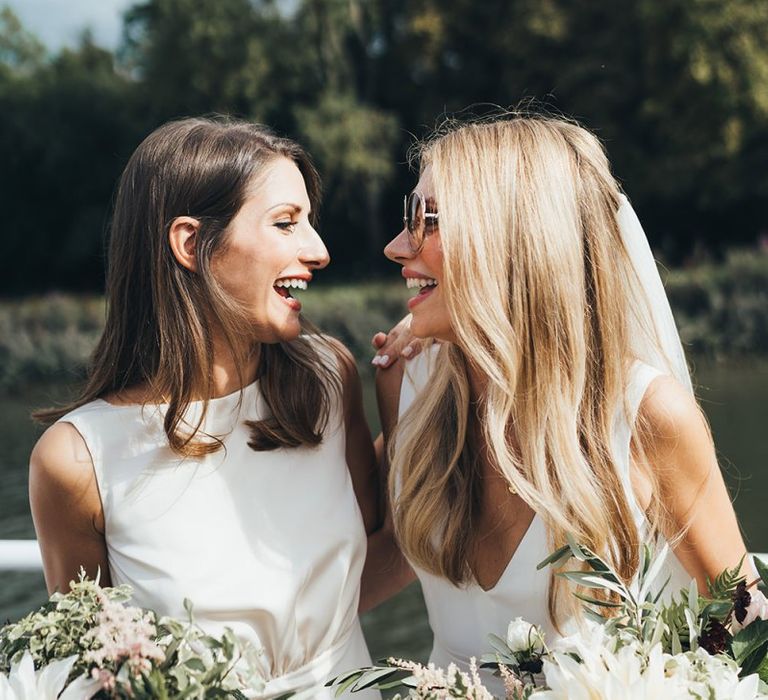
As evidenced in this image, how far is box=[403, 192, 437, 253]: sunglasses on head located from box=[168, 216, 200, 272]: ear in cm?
45

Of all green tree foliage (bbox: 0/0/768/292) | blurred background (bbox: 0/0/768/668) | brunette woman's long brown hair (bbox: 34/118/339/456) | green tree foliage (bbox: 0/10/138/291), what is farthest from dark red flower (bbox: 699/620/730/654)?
green tree foliage (bbox: 0/10/138/291)

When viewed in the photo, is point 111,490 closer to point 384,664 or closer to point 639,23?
point 384,664

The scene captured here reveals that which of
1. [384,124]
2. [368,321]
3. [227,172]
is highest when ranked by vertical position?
[384,124]

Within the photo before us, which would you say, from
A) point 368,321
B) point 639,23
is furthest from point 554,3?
point 368,321

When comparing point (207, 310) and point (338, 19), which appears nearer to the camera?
point (207, 310)

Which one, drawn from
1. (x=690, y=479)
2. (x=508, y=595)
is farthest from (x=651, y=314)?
(x=508, y=595)

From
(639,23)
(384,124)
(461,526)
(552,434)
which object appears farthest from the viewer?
(384,124)

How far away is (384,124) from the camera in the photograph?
2909 centimetres

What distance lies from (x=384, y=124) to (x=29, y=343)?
14.6 m

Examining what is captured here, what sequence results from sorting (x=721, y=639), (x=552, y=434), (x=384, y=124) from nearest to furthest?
1. (x=721, y=639)
2. (x=552, y=434)
3. (x=384, y=124)

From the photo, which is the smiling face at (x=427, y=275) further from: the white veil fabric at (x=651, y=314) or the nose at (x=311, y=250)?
the white veil fabric at (x=651, y=314)

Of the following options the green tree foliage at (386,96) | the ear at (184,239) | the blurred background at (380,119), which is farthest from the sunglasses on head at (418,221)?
the green tree foliage at (386,96)

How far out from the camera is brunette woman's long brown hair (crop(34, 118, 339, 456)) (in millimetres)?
2123

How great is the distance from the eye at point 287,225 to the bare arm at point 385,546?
52 centimetres
